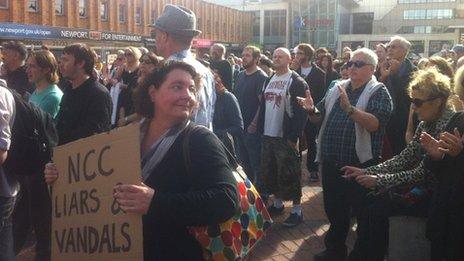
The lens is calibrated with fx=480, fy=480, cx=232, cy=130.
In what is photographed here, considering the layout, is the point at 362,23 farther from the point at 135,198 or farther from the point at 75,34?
the point at 135,198

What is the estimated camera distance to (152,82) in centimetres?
232

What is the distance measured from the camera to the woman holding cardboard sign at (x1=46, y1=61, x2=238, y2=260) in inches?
76.6

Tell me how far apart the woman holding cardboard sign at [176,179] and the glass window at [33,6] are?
31637 mm

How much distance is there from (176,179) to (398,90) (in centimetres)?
467

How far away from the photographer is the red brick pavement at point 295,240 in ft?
15.5

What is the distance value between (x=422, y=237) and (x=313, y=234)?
163 centimetres

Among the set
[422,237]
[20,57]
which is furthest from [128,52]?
[422,237]

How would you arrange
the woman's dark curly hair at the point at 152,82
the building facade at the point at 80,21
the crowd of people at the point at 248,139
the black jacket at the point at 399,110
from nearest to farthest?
the crowd of people at the point at 248,139 < the woman's dark curly hair at the point at 152,82 < the black jacket at the point at 399,110 < the building facade at the point at 80,21

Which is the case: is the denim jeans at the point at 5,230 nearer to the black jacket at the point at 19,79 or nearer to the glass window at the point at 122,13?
the black jacket at the point at 19,79

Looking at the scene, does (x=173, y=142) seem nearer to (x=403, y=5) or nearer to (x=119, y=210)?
(x=119, y=210)

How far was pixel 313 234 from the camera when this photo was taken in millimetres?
5332

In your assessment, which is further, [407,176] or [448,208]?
[407,176]

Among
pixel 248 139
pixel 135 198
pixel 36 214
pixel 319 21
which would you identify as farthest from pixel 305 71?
pixel 319 21

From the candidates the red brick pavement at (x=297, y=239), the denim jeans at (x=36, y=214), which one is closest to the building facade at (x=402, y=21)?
the red brick pavement at (x=297, y=239)
